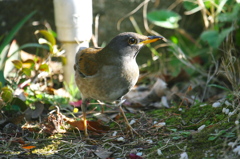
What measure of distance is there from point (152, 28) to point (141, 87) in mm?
1347

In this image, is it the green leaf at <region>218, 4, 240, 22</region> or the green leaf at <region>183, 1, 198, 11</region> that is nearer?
the green leaf at <region>218, 4, 240, 22</region>

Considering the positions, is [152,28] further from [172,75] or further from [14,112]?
[14,112]

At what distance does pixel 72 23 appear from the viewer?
5367 mm

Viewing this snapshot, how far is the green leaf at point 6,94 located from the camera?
4293 mm

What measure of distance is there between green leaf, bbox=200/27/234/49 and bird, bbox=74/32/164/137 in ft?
5.57

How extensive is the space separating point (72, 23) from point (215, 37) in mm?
2174

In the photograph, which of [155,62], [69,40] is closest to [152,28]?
[155,62]

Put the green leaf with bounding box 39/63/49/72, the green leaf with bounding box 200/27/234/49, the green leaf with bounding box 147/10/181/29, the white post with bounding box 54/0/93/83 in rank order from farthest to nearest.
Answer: the green leaf with bounding box 147/10/181/29, the green leaf with bounding box 200/27/234/49, the white post with bounding box 54/0/93/83, the green leaf with bounding box 39/63/49/72

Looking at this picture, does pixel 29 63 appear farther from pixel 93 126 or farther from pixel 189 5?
pixel 189 5

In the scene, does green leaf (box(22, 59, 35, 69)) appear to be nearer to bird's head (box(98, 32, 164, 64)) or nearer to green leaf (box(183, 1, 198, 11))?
bird's head (box(98, 32, 164, 64))

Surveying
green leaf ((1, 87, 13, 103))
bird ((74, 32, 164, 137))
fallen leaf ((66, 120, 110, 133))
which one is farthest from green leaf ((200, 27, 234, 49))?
green leaf ((1, 87, 13, 103))

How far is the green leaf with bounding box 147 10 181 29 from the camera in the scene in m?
6.12

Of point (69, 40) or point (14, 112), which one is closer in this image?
point (14, 112)

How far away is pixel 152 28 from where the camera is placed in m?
6.71
